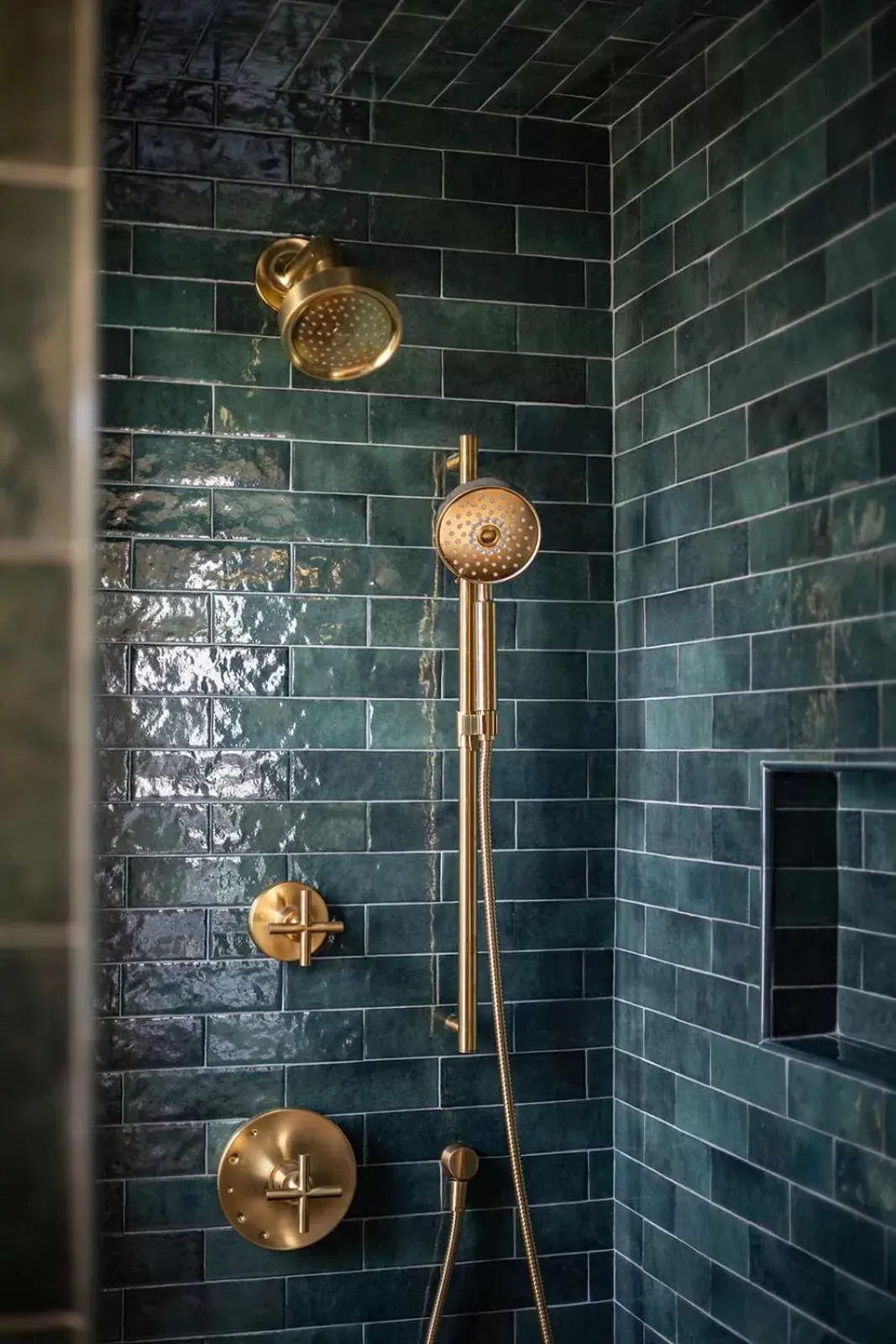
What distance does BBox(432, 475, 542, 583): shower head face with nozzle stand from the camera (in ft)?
7.83

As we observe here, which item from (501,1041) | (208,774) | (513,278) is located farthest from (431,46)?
(501,1041)

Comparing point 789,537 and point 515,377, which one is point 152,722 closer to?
point 515,377

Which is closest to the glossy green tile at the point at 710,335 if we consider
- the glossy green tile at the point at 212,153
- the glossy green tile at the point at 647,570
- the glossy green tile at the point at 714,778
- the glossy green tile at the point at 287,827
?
the glossy green tile at the point at 647,570

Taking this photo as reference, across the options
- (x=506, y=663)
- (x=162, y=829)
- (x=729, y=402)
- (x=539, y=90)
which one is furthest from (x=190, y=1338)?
(x=539, y=90)

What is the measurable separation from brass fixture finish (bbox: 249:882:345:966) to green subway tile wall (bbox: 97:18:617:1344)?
0.03 m

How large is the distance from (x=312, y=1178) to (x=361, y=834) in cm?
61

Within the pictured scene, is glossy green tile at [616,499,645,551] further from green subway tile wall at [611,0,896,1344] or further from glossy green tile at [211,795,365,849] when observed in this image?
glossy green tile at [211,795,365,849]

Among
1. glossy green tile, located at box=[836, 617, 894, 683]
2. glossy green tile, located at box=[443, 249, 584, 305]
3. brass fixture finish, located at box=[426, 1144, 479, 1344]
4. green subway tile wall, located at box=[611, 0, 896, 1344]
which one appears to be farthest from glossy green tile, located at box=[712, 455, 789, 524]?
brass fixture finish, located at box=[426, 1144, 479, 1344]

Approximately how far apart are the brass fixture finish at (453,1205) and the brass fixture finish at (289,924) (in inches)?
17.2

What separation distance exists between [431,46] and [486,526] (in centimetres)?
85

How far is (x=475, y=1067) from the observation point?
2621mm

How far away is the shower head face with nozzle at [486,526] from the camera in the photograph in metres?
2.39

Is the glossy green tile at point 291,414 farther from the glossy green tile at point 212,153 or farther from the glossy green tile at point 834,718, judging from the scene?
the glossy green tile at point 834,718

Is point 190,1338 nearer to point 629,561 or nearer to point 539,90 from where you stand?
point 629,561
